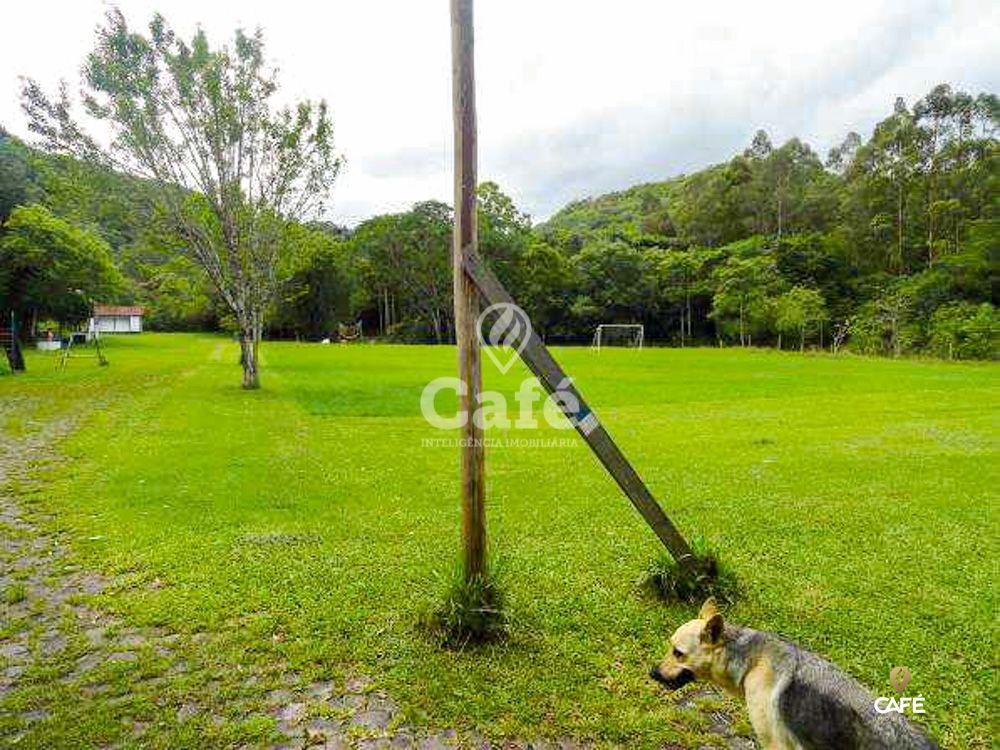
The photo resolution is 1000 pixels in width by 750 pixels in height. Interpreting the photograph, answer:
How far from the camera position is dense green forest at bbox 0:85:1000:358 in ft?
77.5

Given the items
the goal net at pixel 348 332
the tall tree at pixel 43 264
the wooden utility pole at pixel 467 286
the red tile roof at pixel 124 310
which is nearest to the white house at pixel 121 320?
the red tile roof at pixel 124 310

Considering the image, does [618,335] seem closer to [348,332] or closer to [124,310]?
[348,332]

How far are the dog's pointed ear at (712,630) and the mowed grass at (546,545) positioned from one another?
722 millimetres

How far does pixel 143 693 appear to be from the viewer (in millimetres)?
3670

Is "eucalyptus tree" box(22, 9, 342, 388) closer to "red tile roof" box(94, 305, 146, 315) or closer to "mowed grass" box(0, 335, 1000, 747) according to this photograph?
"mowed grass" box(0, 335, 1000, 747)

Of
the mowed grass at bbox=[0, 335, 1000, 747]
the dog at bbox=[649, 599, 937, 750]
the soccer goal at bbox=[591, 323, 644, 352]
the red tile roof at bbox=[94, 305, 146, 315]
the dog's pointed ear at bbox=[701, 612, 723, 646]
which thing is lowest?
the mowed grass at bbox=[0, 335, 1000, 747]

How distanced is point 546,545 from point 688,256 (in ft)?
192

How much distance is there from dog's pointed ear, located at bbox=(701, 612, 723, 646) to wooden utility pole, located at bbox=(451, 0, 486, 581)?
1679mm

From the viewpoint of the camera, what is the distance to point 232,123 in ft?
58.7

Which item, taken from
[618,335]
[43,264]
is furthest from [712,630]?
[618,335]

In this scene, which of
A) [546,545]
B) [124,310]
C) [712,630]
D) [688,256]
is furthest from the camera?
[124,310]

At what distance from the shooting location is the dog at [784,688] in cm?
239

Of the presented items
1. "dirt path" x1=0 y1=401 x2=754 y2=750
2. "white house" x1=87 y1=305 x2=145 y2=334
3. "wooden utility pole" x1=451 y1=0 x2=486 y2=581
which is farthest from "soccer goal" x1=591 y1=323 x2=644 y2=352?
"white house" x1=87 y1=305 x2=145 y2=334

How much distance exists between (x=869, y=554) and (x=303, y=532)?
5849mm
